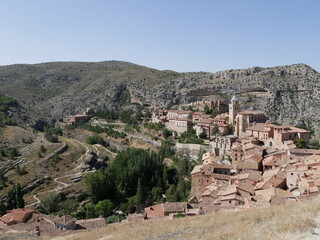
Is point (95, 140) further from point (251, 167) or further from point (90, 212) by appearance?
point (251, 167)

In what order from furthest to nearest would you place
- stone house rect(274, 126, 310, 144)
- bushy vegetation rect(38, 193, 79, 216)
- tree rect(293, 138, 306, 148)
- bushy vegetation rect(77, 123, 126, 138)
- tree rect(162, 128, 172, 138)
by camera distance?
bushy vegetation rect(77, 123, 126, 138) → tree rect(162, 128, 172, 138) → stone house rect(274, 126, 310, 144) → tree rect(293, 138, 306, 148) → bushy vegetation rect(38, 193, 79, 216)

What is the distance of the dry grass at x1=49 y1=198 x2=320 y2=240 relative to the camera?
41.3 feet

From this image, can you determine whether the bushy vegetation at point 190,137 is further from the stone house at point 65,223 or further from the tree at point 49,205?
the stone house at point 65,223

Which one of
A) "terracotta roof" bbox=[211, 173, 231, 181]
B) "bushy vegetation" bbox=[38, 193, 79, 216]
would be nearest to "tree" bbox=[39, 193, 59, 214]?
"bushy vegetation" bbox=[38, 193, 79, 216]

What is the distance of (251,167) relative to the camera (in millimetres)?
41594

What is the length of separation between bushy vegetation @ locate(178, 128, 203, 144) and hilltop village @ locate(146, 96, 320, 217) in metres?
1.55

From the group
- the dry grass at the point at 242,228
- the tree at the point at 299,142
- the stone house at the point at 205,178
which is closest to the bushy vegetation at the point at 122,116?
the tree at the point at 299,142

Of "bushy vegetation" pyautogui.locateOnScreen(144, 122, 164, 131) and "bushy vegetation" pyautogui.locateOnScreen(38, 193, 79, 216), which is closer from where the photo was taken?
"bushy vegetation" pyautogui.locateOnScreen(38, 193, 79, 216)

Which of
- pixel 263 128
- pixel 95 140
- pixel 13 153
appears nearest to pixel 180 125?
pixel 95 140

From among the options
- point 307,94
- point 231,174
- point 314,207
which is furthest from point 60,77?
point 314,207

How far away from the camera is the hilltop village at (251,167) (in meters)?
29.2

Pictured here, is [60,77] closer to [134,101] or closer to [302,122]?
[134,101]

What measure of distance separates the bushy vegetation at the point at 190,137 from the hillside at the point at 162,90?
28.7m

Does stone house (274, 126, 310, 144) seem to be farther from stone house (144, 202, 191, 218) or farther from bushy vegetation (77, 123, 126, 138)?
bushy vegetation (77, 123, 126, 138)
